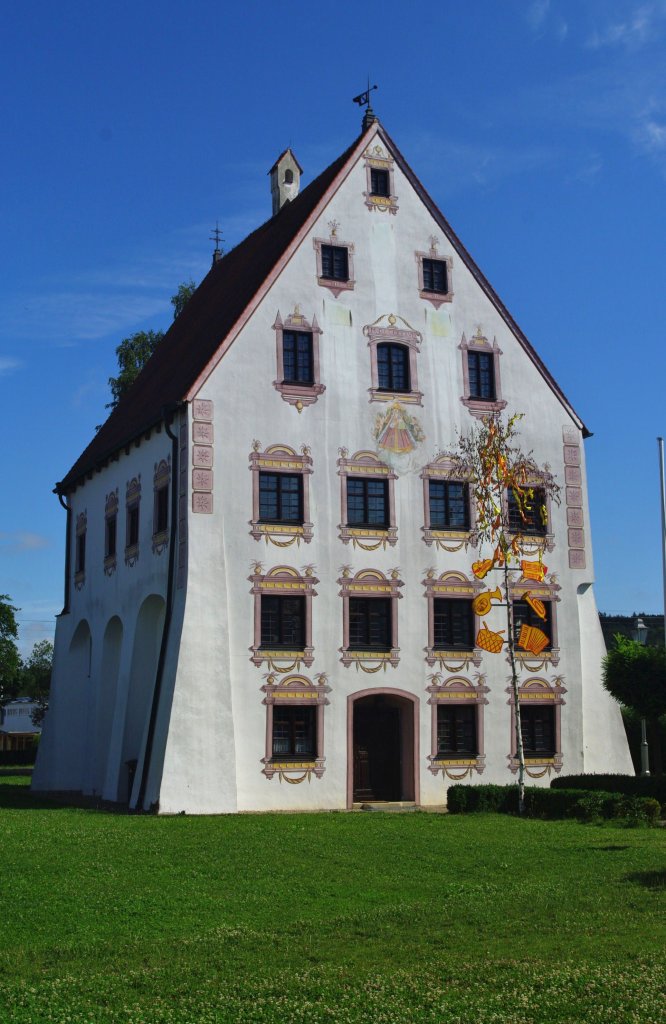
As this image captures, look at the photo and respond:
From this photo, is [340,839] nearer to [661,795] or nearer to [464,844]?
[464,844]

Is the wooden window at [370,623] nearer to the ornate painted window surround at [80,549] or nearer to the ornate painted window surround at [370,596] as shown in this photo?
the ornate painted window surround at [370,596]

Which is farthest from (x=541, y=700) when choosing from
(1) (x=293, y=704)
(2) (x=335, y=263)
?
(2) (x=335, y=263)

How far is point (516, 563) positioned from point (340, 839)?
14143 mm

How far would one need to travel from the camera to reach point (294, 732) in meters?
33.2

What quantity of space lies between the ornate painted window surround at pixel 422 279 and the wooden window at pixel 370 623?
9103 mm

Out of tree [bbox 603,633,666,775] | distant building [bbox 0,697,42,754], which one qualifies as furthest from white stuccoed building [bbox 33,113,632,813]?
distant building [bbox 0,697,42,754]

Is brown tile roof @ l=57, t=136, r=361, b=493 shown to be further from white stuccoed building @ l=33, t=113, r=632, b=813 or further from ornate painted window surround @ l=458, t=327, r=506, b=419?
ornate painted window surround @ l=458, t=327, r=506, b=419

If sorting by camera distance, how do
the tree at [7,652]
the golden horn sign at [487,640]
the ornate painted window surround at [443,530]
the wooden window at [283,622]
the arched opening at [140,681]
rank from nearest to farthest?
1. the wooden window at [283,622]
2. the golden horn sign at [487,640]
3. the ornate painted window surround at [443,530]
4. the arched opening at [140,681]
5. the tree at [7,652]

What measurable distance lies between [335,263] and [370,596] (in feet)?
31.6

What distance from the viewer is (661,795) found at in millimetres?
29406

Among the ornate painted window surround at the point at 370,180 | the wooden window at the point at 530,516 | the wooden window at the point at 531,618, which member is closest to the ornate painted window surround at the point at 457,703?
the wooden window at the point at 531,618

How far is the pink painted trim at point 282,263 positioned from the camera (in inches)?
1328

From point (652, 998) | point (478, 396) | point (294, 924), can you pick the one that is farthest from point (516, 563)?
point (652, 998)

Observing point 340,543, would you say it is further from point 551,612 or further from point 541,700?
point 541,700
